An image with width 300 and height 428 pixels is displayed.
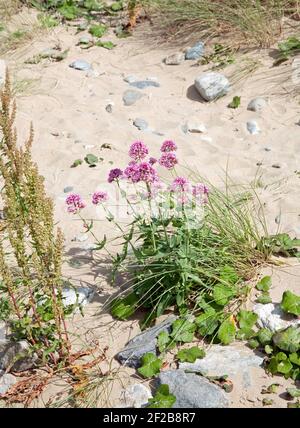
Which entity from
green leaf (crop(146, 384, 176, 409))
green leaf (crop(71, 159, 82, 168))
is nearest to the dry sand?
green leaf (crop(71, 159, 82, 168))

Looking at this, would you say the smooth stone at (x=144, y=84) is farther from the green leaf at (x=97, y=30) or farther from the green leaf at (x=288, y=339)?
the green leaf at (x=288, y=339)

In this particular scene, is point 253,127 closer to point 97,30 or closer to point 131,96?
point 131,96

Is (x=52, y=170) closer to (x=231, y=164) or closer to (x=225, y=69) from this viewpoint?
(x=231, y=164)

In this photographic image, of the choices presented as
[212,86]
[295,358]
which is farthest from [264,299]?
[212,86]

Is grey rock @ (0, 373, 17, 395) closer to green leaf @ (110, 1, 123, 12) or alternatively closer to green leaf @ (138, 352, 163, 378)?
green leaf @ (138, 352, 163, 378)

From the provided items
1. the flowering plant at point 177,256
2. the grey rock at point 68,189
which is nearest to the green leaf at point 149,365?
the flowering plant at point 177,256

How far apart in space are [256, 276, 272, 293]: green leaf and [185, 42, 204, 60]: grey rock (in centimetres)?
329

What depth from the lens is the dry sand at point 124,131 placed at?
3982 millimetres

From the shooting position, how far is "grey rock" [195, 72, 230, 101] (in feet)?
18.8

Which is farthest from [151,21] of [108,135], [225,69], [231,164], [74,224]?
[74,224]

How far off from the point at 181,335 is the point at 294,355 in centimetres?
56

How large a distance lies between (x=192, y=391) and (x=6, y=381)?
92cm

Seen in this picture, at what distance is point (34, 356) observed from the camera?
10.7 feet

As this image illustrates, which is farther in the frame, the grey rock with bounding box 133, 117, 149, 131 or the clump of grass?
the clump of grass
